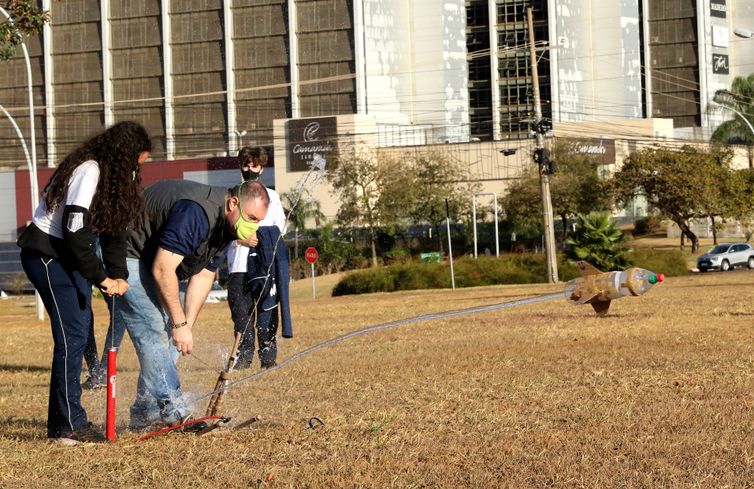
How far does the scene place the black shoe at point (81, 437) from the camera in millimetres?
6641

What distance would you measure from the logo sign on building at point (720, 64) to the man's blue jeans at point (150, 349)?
94.1 m

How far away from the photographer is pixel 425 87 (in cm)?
9094

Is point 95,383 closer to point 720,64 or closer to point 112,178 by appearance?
point 112,178

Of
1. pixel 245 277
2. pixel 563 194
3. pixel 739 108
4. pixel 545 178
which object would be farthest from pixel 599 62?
pixel 245 277

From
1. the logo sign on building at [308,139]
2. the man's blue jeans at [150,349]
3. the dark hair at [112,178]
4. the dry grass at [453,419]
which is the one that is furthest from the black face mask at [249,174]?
the logo sign on building at [308,139]

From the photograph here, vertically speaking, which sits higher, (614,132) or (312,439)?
(614,132)

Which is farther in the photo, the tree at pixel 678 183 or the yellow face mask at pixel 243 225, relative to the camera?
the tree at pixel 678 183

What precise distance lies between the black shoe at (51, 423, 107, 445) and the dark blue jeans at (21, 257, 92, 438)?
0.02 meters

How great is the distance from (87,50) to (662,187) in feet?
164

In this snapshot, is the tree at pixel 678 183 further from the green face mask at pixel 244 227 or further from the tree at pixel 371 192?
the green face mask at pixel 244 227

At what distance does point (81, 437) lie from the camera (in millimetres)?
6758

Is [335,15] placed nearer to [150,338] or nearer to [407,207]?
[407,207]

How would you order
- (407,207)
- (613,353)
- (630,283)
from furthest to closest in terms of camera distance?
1. (407,207)
2. (613,353)
3. (630,283)

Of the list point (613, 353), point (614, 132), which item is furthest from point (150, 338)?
point (614, 132)
